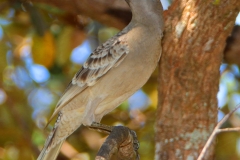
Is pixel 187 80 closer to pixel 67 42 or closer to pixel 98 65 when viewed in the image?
pixel 98 65

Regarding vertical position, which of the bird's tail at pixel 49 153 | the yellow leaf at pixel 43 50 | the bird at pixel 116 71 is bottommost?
the bird's tail at pixel 49 153

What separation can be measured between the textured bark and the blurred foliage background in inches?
32.5

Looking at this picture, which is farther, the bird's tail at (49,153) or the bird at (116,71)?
the bird's tail at (49,153)

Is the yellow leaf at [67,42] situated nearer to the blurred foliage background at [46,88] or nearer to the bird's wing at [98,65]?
the blurred foliage background at [46,88]

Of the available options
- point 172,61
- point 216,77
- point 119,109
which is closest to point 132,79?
point 172,61

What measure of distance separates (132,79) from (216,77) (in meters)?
0.67

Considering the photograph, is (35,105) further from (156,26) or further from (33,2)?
(156,26)

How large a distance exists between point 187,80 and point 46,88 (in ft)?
6.01

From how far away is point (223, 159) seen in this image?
4414mm

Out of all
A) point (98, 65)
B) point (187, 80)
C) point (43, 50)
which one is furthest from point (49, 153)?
point (187, 80)

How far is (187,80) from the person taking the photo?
3.58m

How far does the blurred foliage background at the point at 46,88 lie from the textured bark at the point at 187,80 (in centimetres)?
83

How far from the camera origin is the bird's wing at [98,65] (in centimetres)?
344

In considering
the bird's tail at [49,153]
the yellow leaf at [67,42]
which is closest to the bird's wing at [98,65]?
the bird's tail at [49,153]
